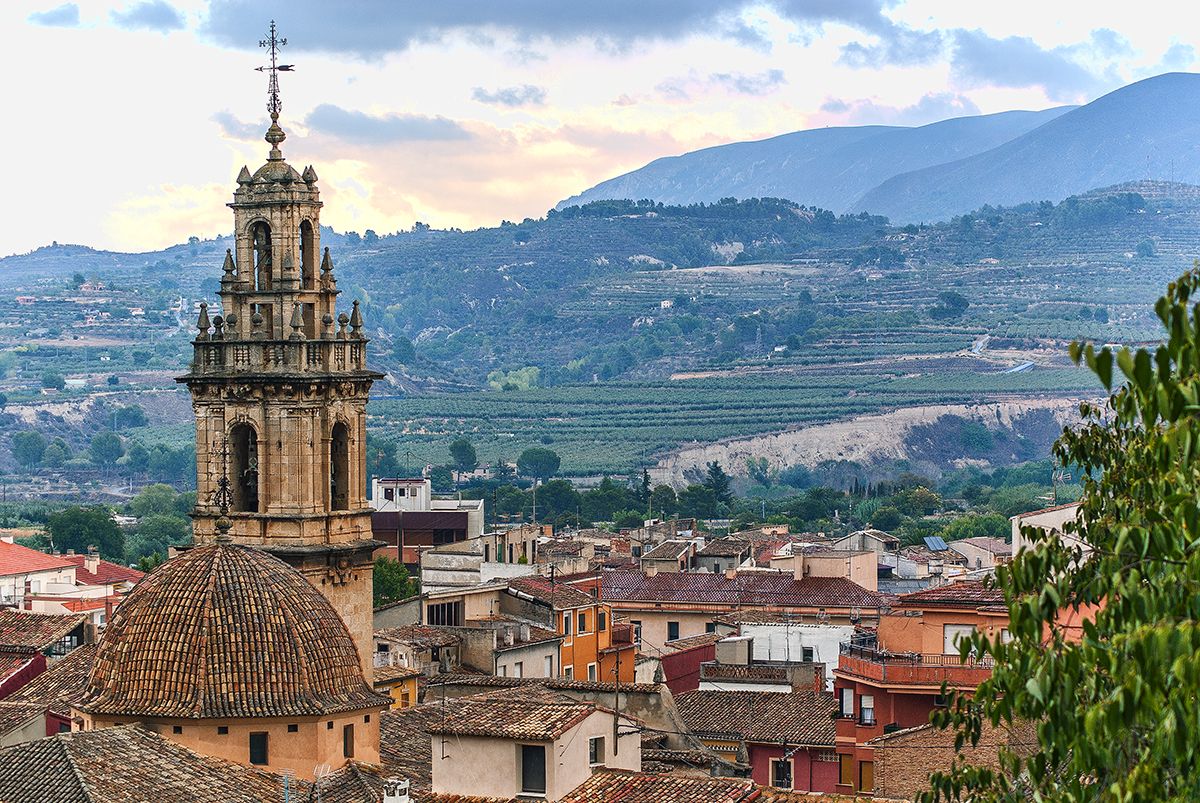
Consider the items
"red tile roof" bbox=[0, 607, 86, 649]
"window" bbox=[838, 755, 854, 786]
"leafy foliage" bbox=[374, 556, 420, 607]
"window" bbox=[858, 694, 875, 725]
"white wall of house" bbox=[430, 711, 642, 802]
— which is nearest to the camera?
"white wall of house" bbox=[430, 711, 642, 802]

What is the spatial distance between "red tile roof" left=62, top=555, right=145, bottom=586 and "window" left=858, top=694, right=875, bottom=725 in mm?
43440

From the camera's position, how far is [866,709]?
4234 cm

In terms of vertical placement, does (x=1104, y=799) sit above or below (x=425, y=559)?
above

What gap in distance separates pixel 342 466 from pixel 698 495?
124m

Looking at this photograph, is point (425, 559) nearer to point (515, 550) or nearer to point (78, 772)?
point (515, 550)

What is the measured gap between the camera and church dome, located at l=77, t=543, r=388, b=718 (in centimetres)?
3438

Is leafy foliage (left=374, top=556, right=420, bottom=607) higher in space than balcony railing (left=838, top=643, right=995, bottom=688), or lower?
lower

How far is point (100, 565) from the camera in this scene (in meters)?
96.6

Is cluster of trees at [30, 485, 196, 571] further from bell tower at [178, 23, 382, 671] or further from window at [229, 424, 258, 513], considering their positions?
window at [229, 424, 258, 513]

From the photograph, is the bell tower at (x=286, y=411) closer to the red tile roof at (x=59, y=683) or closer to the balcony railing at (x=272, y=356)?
the balcony railing at (x=272, y=356)

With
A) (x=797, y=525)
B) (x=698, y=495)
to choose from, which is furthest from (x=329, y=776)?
(x=698, y=495)

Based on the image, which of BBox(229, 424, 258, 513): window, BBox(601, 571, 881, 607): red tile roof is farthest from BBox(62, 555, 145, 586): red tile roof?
BBox(229, 424, 258, 513): window

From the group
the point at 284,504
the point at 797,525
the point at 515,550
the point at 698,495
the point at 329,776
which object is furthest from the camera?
the point at 698,495

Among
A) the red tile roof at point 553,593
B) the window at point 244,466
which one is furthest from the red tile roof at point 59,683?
the red tile roof at point 553,593
